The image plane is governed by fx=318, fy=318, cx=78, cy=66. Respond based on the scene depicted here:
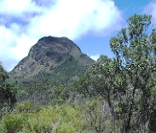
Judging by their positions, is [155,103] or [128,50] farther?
[155,103]

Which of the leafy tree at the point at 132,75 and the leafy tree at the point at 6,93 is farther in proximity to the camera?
the leafy tree at the point at 6,93

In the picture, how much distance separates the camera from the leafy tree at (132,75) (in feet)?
49.2

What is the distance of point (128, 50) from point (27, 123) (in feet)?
32.8

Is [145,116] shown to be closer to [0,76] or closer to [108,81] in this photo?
[108,81]

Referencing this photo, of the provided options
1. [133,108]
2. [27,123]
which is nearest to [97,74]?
[133,108]

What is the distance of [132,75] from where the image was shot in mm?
15414

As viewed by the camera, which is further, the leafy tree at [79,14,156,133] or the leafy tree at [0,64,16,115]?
the leafy tree at [0,64,16,115]

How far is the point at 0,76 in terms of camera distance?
125ft

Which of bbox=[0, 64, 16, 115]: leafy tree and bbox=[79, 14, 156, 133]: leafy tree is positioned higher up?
bbox=[0, 64, 16, 115]: leafy tree

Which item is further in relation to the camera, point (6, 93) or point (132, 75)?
point (6, 93)

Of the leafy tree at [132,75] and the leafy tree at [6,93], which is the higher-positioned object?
the leafy tree at [6,93]

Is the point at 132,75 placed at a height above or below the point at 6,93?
below

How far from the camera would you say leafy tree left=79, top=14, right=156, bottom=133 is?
1499 centimetres

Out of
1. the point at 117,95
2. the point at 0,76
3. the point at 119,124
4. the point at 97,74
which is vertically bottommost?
the point at 119,124
